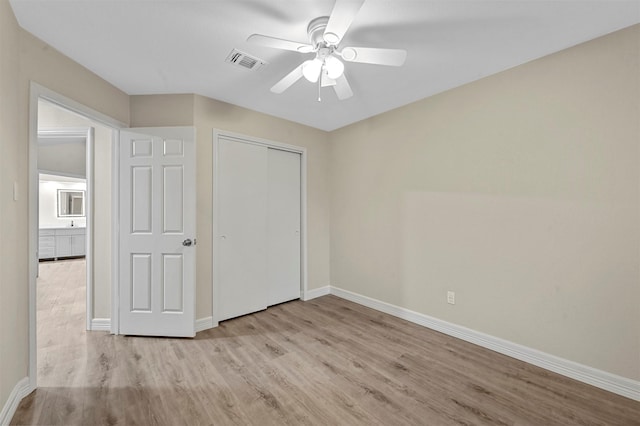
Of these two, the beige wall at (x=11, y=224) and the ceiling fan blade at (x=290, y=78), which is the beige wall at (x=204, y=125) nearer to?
the beige wall at (x=11, y=224)

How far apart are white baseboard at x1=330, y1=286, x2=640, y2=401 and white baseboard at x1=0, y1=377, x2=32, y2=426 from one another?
3.18 metres

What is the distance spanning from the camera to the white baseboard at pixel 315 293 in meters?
3.79

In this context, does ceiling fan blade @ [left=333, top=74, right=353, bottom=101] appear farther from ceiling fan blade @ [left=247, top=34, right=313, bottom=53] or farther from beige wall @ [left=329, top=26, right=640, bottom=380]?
beige wall @ [left=329, top=26, right=640, bottom=380]

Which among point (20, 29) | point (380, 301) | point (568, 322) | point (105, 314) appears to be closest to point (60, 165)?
point (105, 314)

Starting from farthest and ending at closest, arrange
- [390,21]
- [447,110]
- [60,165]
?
[60,165] → [447,110] → [390,21]

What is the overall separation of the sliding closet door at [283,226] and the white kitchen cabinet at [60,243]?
6.49 metres

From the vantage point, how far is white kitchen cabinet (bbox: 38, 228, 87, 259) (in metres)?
6.53

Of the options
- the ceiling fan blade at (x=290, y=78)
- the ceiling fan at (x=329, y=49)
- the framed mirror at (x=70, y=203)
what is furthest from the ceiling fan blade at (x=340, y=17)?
the framed mirror at (x=70, y=203)

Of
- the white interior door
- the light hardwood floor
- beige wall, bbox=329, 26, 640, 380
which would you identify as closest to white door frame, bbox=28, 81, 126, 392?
the light hardwood floor

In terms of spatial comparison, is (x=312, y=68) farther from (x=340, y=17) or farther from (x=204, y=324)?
(x=204, y=324)

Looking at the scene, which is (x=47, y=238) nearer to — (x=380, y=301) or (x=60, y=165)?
(x=60, y=165)

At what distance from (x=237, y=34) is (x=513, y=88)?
2.29 m

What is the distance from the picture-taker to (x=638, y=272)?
178cm

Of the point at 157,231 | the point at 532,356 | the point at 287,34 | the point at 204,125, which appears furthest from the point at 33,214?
the point at 532,356
